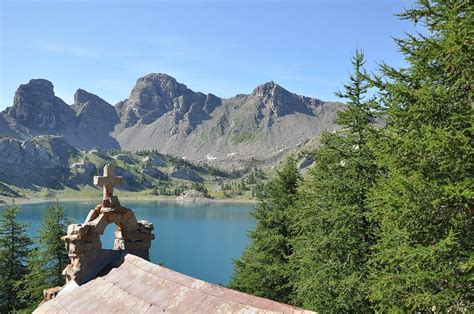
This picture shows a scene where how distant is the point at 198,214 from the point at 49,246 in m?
157

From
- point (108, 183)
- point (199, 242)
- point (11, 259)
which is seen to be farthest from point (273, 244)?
point (199, 242)

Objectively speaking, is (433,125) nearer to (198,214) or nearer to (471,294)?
(471,294)

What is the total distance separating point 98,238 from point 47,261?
2252 centimetres

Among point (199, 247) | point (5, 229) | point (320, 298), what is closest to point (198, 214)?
point (199, 247)

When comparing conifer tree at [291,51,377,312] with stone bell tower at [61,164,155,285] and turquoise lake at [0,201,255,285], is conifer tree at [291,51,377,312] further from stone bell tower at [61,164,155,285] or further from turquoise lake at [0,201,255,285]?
turquoise lake at [0,201,255,285]

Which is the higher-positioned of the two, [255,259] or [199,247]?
[255,259]

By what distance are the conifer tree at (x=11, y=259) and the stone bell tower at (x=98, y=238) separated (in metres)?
24.4

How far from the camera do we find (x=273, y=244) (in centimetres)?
2589

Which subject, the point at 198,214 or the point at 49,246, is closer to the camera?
the point at 49,246

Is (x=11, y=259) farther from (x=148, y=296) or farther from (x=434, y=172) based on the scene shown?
(x=434, y=172)

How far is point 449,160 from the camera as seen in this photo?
29.2 ft

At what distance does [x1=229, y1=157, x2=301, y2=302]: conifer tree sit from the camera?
25.8 m

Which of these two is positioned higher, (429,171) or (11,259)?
(429,171)

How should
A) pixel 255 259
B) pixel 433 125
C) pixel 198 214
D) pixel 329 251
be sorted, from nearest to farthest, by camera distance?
pixel 433 125 < pixel 329 251 < pixel 255 259 < pixel 198 214
